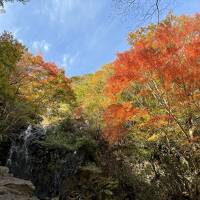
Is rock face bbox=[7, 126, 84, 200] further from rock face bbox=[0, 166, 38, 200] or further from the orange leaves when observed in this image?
the orange leaves

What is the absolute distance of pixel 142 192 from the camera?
1752 centimetres

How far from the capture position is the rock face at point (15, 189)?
50.4ft

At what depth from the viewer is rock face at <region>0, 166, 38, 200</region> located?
1538 centimetres

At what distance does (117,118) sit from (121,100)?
8.85ft

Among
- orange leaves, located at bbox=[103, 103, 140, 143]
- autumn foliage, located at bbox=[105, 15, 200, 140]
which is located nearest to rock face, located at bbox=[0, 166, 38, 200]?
orange leaves, located at bbox=[103, 103, 140, 143]

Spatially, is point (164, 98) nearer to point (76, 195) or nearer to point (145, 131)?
point (145, 131)

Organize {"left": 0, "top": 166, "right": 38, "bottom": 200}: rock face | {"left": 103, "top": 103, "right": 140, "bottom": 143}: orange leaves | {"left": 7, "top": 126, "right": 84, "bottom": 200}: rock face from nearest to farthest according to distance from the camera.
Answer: {"left": 0, "top": 166, "right": 38, "bottom": 200}: rock face < {"left": 103, "top": 103, "right": 140, "bottom": 143}: orange leaves < {"left": 7, "top": 126, "right": 84, "bottom": 200}: rock face

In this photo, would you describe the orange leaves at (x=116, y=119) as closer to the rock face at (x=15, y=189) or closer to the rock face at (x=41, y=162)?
the rock face at (x=41, y=162)

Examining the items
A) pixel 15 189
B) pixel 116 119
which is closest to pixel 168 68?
pixel 116 119

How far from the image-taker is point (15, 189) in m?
16.6

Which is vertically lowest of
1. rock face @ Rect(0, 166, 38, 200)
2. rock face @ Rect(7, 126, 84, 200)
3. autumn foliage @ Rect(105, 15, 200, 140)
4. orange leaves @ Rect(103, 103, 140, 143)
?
rock face @ Rect(0, 166, 38, 200)

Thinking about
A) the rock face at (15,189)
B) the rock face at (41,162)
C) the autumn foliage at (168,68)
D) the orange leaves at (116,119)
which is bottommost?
the rock face at (15,189)

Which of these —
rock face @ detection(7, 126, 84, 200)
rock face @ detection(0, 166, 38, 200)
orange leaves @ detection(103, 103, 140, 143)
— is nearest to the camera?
rock face @ detection(0, 166, 38, 200)

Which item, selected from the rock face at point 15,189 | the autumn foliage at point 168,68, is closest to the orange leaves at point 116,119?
the autumn foliage at point 168,68
